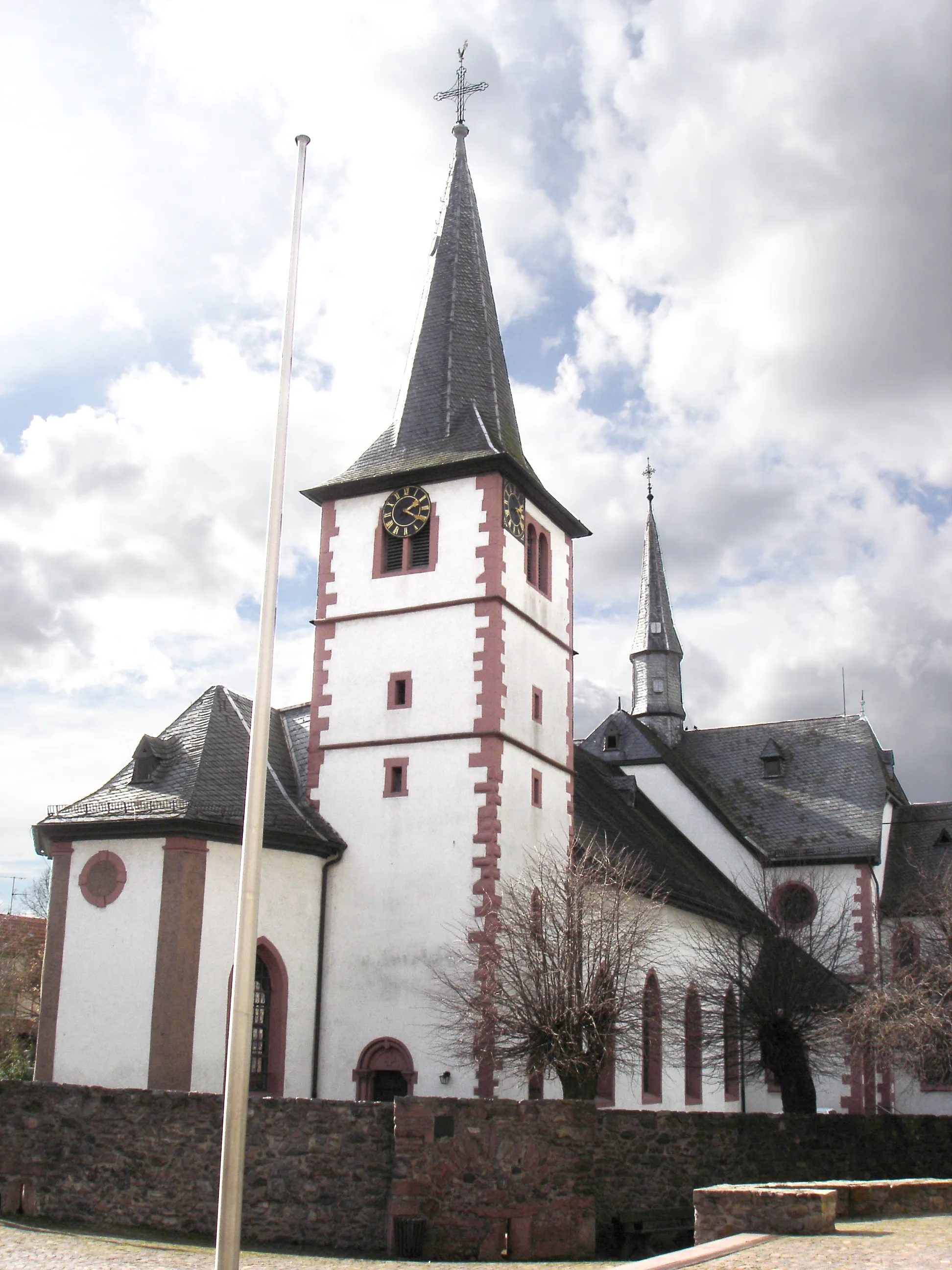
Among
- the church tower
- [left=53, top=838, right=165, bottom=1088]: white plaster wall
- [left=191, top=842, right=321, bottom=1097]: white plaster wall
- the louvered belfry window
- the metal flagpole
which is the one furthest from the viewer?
the church tower

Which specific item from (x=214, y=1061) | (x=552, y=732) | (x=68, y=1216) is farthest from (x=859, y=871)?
(x=68, y=1216)

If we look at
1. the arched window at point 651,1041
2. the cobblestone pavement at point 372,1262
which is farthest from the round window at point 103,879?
the arched window at point 651,1041

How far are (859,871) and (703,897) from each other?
8.05m

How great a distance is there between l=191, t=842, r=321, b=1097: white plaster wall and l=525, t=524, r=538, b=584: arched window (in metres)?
7.86

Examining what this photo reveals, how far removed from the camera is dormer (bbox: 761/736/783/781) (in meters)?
42.4

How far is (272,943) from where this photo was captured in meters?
23.8

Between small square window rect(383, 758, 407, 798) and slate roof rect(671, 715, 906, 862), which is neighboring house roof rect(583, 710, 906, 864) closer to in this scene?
slate roof rect(671, 715, 906, 862)

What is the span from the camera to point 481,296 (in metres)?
31.8

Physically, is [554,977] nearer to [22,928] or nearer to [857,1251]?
[857,1251]

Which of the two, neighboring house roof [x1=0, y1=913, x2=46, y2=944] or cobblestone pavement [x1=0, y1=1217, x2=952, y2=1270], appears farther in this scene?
neighboring house roof [x1=0, y1=913, x2=46, y2=944]

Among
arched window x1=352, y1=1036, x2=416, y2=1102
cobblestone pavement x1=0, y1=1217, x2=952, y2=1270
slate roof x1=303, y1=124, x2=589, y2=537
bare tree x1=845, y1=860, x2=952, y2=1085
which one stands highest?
slate roof x1=303, y1=124, x2=589, y2=537

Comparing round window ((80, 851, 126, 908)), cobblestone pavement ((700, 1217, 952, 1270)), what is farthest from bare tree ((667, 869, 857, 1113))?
round window ((80, 851, 126, 908))

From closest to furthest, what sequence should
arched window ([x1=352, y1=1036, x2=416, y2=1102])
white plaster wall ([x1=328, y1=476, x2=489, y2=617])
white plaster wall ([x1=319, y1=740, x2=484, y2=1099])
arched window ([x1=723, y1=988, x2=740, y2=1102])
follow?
arched window ([x1=352, y1=1036, x2=416, y2=1102])
white plaster wall ([x1=319, y1=740, x2=484, y2=1099])
white plaster wall ([x1=328, y1=476, x2=489, y2=617])
arched window ([x1=723, y1=988, x2=740, y2=1102])

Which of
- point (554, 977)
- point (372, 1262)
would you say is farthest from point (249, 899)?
point (554, 977)
